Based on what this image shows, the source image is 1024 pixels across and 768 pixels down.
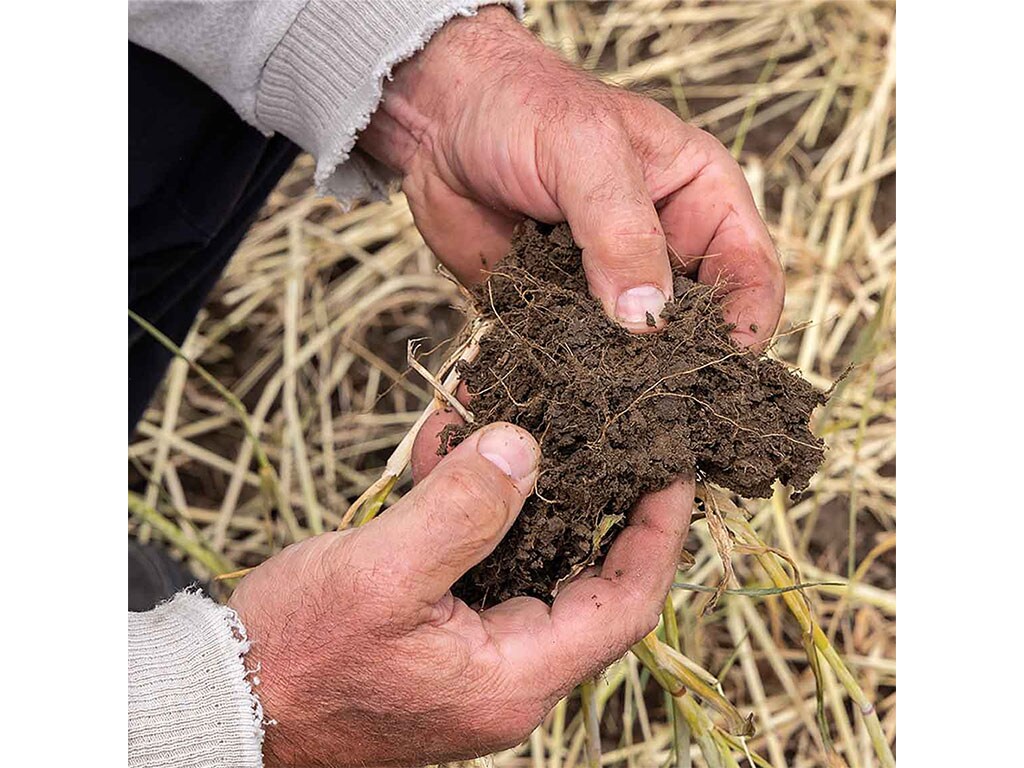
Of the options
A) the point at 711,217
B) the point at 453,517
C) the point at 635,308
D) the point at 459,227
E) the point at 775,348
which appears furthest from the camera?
the point at 775,348

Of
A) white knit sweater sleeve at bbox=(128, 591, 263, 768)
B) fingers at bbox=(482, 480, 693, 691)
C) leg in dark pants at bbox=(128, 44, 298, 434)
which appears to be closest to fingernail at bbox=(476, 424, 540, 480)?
fingers at bbox=(482, 480, 693, 691)

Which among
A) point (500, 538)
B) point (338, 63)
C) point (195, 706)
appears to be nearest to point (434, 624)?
point (500, 538)

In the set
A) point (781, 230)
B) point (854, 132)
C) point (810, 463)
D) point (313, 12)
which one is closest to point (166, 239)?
point (313, 12)

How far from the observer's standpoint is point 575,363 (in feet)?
2.99

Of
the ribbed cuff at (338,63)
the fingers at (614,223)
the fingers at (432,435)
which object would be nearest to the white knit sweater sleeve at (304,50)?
the ribbed cuff at (338,63)

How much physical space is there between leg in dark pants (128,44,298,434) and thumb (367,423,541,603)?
0.74 metres

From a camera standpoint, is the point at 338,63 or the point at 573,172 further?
the point at 338,63

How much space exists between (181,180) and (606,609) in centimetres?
89

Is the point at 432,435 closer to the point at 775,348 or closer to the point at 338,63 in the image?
the point at 338,63

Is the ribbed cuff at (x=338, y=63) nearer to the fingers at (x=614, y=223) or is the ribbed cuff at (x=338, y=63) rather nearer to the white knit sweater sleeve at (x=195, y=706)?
the fingers at (x=614, y=223)

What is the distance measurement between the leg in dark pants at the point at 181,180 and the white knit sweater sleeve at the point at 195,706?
28.1 inches

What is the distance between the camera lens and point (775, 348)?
1.42 m

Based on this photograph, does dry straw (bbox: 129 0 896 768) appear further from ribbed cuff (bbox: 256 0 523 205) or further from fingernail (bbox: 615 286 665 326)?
fingernail (bbox: 615 286 665 326)

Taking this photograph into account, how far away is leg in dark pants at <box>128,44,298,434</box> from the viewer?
1357 mm
